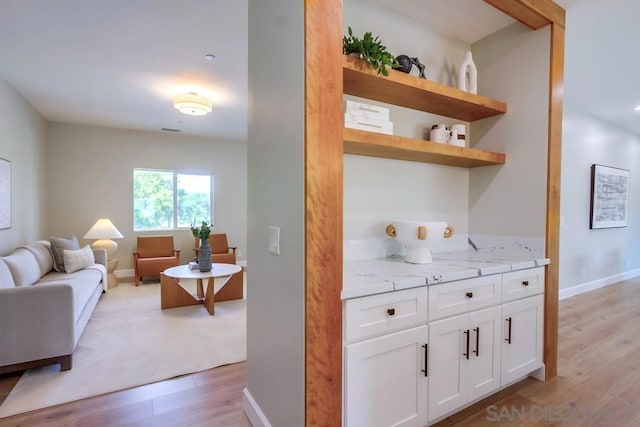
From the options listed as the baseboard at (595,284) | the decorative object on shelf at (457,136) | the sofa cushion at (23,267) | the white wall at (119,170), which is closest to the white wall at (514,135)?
the decorative object on shelf at (457,136)

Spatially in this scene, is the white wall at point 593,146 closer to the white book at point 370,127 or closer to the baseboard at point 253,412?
the white book at point 370,127

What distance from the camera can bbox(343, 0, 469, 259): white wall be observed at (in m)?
1.93

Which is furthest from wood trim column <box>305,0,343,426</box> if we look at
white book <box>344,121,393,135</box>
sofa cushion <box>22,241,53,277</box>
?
sofa cushion <box>22,241,53,277</box>

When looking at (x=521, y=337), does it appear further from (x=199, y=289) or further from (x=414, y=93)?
(x=199, y=289)

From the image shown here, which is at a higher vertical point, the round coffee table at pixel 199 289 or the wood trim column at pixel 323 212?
the wood trim column at pixel 323 212

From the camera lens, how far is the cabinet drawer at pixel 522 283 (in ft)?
6.25

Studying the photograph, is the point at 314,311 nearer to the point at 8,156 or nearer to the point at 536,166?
the point at 536,166

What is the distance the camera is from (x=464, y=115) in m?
2.38

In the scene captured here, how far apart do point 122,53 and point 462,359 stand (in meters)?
3.61

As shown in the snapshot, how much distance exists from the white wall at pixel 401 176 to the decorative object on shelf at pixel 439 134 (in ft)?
0.32

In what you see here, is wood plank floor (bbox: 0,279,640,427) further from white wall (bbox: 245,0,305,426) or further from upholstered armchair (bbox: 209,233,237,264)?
upholstered armchair (bbox: 209,233,237,264)

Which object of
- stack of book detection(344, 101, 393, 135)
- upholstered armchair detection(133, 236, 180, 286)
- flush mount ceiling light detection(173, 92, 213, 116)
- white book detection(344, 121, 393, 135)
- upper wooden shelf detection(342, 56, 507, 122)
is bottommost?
upholstered armchair detection(133, 236, 180, 286)

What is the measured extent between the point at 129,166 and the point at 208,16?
13.9ft

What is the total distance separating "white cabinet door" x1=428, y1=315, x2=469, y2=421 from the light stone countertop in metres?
0.25
